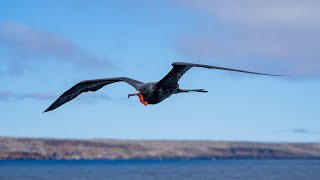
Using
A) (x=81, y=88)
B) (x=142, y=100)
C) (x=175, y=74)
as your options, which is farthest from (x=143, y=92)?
(x=81, y=88)

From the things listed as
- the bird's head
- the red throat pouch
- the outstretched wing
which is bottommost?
the red throat pouch

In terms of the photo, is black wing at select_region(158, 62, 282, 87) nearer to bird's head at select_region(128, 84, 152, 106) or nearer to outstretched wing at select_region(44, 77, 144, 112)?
bird's head at select_region(128, 84, 152, 106)

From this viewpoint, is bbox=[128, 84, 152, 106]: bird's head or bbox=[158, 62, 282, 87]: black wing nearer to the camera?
bbox=[158, 62, 282, 87]: black wing

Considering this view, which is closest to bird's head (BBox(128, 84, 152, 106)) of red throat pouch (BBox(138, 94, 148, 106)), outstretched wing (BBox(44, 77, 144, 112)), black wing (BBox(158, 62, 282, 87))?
red throat pouch (BBox(138, 94, 148, 106))

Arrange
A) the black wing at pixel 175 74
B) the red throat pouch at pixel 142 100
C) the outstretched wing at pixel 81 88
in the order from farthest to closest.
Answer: the outstretched wing at pixel 81 88, the red throat pouch at pixel 142 100, the black wing at pixel 175 74

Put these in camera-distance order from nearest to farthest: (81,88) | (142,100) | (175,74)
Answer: (175,74)
(142,100)
(81,88)

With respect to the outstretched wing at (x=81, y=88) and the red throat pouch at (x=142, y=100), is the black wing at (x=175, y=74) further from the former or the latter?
the outstretched wing at (x=81, y=88)

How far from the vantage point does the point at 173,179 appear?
122 metres

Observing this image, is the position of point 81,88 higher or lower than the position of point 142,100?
higher

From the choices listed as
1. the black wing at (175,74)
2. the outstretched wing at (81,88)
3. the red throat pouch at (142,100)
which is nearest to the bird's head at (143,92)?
the red throat pouch at (142,100)

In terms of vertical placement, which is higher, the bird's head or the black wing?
the black wing

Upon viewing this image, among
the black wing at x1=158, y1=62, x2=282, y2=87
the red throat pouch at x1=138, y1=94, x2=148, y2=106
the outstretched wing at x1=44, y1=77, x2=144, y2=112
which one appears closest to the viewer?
the black wing at x1=158, y1=62, x2=282, y2=87

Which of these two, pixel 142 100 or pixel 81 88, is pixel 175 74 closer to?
pixel 142 100

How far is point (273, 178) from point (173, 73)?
4370 inches
